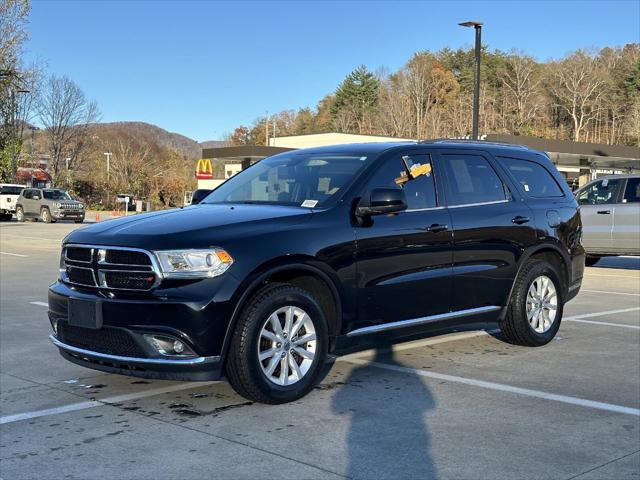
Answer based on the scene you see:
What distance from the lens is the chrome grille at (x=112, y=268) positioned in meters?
4.77

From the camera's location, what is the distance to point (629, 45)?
334 feet

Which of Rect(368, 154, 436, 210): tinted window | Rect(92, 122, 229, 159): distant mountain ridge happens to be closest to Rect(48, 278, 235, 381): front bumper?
Rect(368, 154, 436, 210): tinted window

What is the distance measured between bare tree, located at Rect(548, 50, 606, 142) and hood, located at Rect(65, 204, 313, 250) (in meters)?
90.5

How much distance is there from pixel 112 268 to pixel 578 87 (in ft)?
313

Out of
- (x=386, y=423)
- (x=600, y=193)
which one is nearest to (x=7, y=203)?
(x=600, y=193)

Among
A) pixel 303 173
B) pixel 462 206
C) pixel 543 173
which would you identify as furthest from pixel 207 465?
pixel 543 173

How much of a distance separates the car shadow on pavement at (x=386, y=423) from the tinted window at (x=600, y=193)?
9.99 metres

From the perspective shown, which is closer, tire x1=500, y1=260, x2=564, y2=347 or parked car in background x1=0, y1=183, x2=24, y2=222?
tire x1=500, y1=260, x2=564, y2=347

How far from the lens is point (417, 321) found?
236 inches

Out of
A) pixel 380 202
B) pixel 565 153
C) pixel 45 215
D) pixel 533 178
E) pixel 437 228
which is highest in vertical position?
pixel 565 153

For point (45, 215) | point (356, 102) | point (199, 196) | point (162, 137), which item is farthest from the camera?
point (162, 137)

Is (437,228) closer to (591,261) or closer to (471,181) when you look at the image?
(471,181)

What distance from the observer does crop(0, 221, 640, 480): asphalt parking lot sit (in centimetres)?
395

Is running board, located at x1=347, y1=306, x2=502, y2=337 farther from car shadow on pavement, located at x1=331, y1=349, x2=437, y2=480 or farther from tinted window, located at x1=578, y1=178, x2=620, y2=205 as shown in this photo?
tinted window, located at x1=578, y1=178, x2=620, y2=205
